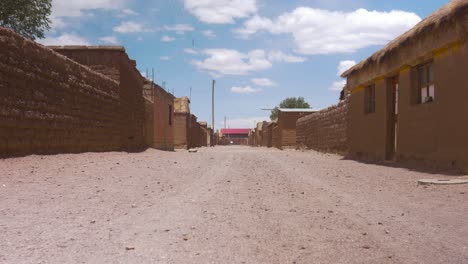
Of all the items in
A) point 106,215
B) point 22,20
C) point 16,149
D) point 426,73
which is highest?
point 22,20

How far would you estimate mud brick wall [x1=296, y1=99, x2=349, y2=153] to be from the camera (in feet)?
56.8

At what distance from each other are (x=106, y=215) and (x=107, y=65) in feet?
38.7

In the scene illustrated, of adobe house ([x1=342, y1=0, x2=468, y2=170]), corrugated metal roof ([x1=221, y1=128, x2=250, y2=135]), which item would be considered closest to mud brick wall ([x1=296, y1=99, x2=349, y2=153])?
adobe house ([x1=342, y1=0, x2=468, y2=170])

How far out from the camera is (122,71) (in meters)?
16.0

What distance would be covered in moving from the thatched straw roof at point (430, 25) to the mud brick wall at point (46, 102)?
29.1 feet

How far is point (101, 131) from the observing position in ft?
45.1

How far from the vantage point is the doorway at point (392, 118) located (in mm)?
12789

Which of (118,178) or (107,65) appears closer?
(118,178)

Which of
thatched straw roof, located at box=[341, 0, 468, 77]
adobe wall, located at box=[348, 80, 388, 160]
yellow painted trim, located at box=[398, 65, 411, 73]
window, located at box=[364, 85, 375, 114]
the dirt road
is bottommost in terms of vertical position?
the dirt road

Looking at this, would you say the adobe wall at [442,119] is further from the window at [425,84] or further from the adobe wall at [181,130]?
the adobe wall at [181,130]

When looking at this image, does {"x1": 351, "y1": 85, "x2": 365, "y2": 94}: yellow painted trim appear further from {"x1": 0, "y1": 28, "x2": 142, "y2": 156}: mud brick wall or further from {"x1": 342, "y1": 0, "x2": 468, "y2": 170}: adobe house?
{"x1": 0, "y1": 28, "x2": 142, "y2": 156}: mud brick wall

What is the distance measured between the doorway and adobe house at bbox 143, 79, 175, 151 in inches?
495

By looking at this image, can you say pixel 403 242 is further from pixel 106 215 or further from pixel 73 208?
pixel 73 208

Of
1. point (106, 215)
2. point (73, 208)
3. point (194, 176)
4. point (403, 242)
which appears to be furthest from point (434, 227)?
point (194, 176)
